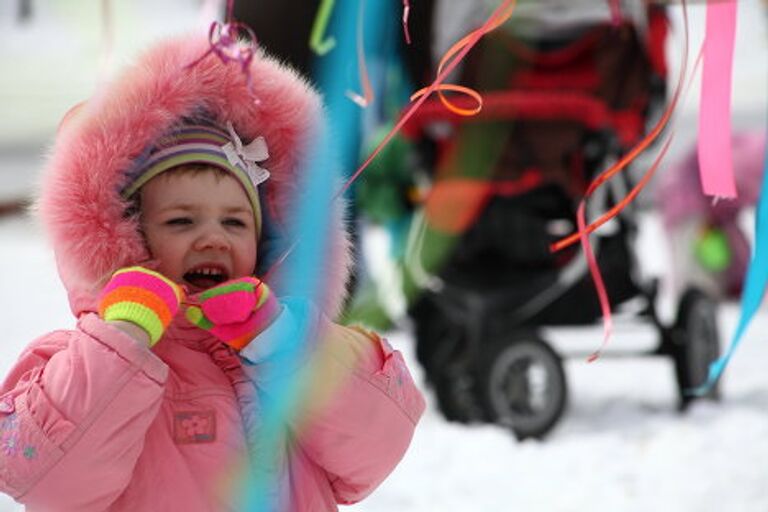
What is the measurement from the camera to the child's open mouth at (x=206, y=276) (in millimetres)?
1512

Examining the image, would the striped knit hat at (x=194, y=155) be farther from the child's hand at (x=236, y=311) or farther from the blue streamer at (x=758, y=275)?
the blue streamer at (x=758, y=275)

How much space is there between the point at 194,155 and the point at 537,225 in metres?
2.40

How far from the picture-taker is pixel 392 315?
5.16 metres

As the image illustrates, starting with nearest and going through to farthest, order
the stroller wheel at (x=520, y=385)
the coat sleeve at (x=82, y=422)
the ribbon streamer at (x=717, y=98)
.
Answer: the coat sleeve at (x=82, y=422) < the ribbon streamer at (x=717, y=98) < the stroller wheel at (x=520, y=385)

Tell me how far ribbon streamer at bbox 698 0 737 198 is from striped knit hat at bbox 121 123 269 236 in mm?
628

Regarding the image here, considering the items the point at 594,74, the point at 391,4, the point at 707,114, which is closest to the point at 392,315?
the point at 594,74

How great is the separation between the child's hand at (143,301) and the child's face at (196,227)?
99mm

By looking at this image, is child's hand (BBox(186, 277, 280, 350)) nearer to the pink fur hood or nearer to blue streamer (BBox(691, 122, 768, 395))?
the pink fur hood

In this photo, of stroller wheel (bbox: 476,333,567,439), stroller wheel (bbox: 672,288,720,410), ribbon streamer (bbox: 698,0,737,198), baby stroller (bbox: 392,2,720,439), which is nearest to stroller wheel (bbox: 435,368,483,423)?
baby stroller (bbox: 392,2,720,439)

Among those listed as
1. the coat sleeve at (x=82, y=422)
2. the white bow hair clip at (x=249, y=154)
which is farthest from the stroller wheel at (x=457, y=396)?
the coat sleeve at (x=82, y=422)

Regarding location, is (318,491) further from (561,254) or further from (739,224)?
(739,224)

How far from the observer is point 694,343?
393 cm

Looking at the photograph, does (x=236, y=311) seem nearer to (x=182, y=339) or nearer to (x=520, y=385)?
(x=182, y=339)

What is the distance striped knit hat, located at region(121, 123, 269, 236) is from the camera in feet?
4.99
